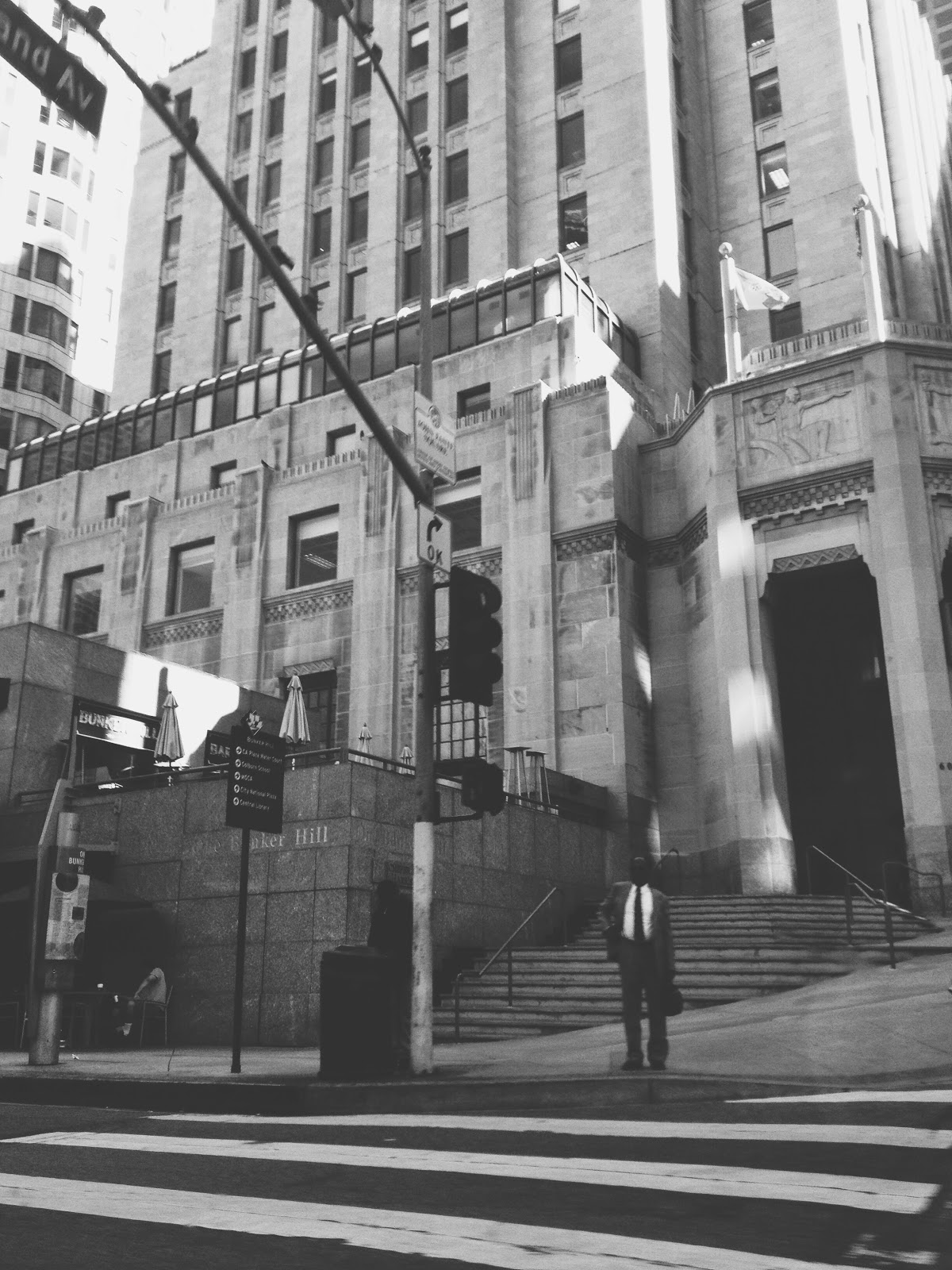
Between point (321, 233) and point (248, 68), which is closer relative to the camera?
point (321, 233)

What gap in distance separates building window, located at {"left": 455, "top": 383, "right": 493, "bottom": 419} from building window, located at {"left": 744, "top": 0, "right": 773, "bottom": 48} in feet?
68.6

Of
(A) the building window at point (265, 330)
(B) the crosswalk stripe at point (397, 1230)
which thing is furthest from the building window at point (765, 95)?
(B) the crosswalk stripe at point (397, 1230)

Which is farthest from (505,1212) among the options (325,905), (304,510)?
(304,510)

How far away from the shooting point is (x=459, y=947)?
21.7 meters

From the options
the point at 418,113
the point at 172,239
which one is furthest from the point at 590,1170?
the point at 172,239

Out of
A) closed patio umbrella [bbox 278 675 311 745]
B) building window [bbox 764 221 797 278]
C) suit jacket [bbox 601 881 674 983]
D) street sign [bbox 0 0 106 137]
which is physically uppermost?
building window [bbox 764 221 797 278]

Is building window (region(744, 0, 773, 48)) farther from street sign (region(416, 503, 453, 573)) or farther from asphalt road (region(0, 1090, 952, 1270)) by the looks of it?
asphalt road (region(0, 1090, 952, 1270))

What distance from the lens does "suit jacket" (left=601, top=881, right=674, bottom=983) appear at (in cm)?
1145

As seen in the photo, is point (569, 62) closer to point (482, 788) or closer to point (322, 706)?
point (322, 706)

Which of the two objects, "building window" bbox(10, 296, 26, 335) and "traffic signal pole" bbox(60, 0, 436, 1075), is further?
"building window" bbox(10, 296, 26, 335)

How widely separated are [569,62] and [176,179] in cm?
2121

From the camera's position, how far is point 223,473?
139 ft

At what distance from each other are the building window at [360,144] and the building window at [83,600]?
2248 centimetres

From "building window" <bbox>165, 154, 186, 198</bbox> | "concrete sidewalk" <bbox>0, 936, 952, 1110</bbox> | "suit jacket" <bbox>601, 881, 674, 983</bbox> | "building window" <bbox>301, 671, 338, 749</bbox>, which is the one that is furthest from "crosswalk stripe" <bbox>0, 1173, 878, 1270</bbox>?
"building window" <bbox>165, 154, 186, 198</bbox>
